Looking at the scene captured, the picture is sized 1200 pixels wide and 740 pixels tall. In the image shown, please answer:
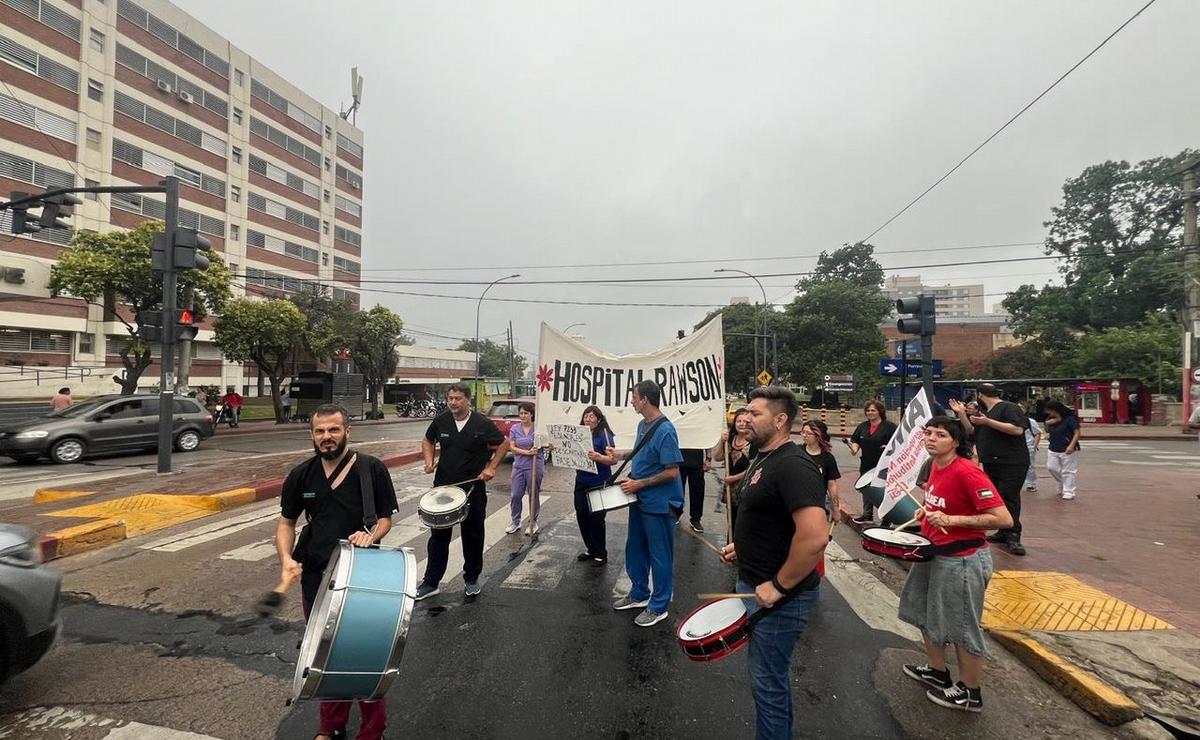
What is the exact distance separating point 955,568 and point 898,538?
0.37 meters

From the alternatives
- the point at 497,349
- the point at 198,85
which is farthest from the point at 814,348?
the point at 497,349

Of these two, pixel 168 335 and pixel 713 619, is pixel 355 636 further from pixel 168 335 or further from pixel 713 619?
pixel 168 335

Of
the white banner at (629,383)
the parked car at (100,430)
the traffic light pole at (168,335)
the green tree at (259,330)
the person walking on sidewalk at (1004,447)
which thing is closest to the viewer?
the person walking on sidewalk at (1004,447)

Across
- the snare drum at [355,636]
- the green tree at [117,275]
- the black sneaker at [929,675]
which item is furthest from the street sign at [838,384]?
the snare drum at [355,636]

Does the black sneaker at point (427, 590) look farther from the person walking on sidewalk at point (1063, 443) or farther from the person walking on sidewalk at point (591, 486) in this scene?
the person walking on sidewalk at point (1063, 443)

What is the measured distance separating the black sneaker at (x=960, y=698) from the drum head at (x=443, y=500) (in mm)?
3448

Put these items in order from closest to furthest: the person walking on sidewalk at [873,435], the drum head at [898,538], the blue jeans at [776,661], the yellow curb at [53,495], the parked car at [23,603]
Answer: the blue jeans at [776,661] → the parked car at [23,603] → the drum head at [898,538] → the person walking on sidewalk at [873,435] → the yellow curb at [53,495]

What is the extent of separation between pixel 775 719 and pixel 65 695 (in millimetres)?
3977

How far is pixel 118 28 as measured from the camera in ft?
107

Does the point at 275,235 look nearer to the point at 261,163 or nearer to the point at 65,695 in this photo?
the point at 261,163

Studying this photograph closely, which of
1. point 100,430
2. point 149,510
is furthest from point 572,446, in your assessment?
point 100,430

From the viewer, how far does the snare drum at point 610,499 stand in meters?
4.40

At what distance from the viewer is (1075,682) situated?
3.35 meters

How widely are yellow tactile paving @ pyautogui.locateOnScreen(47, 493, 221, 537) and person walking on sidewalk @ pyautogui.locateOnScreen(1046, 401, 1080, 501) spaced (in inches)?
515
